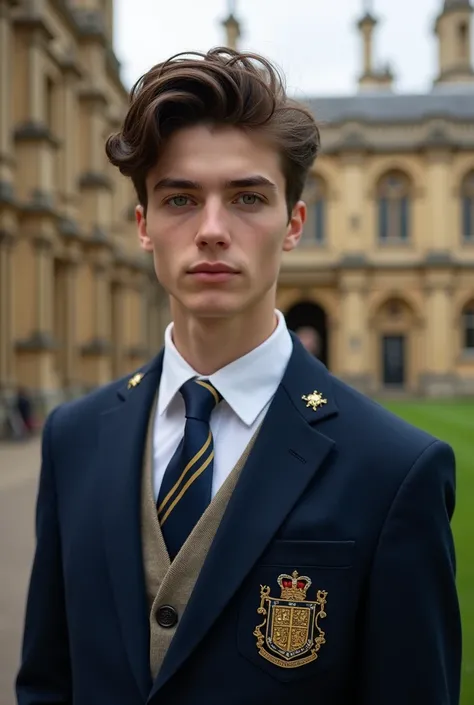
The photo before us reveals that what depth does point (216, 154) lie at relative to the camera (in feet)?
5.60

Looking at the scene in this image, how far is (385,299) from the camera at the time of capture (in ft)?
122

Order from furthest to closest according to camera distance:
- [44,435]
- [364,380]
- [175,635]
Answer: [364,380], [44,435], [175,635]

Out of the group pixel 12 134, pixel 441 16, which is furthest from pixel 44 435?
pixel 441 16

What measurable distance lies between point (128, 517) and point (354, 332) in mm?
34681

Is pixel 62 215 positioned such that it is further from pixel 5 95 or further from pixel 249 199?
pixel 249 199

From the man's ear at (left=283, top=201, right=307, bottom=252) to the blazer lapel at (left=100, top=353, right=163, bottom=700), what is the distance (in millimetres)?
553

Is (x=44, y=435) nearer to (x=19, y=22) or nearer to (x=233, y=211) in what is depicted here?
(x=233, y=211)

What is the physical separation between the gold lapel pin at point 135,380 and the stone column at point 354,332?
33.6 meters

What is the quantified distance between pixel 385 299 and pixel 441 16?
847 inches

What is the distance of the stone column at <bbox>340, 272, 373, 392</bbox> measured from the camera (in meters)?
35.7

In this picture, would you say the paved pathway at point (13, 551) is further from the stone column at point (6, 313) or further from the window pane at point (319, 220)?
the window pane at point (319, 220)

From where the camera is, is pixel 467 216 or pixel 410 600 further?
pixel 467 216

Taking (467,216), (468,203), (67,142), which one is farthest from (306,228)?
(67,142)

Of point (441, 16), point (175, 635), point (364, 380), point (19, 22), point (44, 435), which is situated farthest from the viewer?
point (441, 16)
